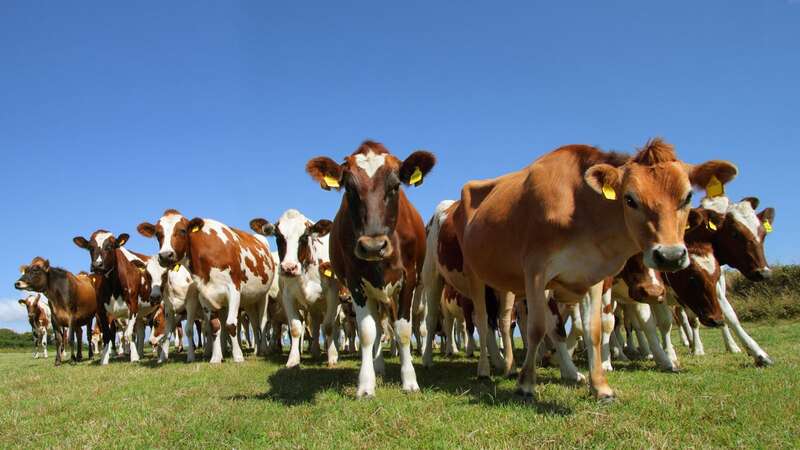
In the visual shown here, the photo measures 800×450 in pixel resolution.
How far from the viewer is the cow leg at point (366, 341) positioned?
20.4 feet

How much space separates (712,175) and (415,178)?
10.5 ft

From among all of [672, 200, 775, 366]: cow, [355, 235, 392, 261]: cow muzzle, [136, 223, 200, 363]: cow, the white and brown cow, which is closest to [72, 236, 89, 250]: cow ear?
the white and brown cow

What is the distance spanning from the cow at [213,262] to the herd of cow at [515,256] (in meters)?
0.03

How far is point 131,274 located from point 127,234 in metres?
1.13

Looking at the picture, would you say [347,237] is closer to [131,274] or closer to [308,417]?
[308,417]

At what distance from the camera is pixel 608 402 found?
510 cm

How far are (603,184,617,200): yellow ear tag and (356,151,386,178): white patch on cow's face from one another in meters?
2.63

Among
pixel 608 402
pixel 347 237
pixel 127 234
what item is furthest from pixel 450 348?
pixel 127 234

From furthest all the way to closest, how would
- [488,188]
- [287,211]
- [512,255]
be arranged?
1. [287,211]
2. [488,188]
3. [512,255]

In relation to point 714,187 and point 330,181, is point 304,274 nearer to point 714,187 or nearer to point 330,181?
point 330,181

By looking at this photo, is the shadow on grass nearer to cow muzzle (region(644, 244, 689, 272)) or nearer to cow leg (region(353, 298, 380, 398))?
cow leg (region(353, 298, 380, 398))

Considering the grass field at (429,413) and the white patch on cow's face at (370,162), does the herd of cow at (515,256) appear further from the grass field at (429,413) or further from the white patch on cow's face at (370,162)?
the grass field at (429,413)

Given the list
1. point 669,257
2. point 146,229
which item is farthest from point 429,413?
point 146,229

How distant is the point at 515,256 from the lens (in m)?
6.21
